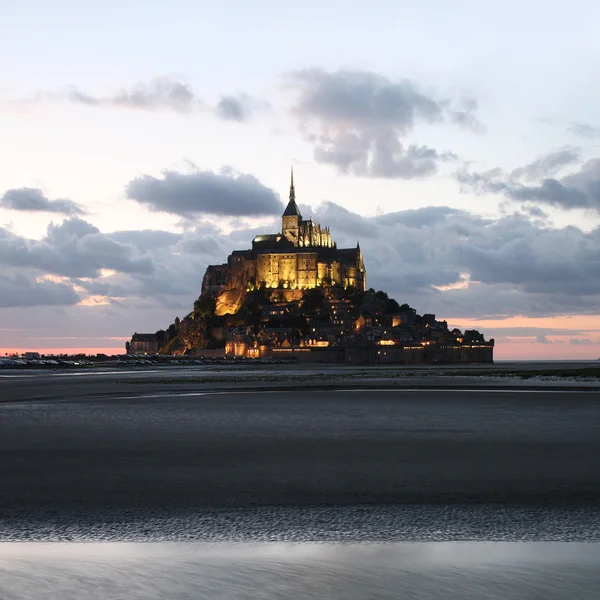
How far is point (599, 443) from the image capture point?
14.5 m

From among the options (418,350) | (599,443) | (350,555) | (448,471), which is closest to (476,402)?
(599,443)

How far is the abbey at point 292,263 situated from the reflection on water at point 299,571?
542 ft

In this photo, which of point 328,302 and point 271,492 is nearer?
point 271,492

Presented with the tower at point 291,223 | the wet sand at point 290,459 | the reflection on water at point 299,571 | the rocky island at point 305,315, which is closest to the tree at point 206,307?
the rocky island at point 305,315

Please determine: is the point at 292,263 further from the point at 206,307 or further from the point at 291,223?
the point at 206,307

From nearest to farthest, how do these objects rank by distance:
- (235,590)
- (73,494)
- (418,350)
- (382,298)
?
(235,590) < (73,494) < (418,350) < (382,298)

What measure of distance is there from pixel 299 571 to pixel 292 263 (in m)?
167

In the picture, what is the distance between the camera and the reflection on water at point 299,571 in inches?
218

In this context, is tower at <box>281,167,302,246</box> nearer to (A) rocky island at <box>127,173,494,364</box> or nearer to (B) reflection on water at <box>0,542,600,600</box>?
(A) rocky island at <box>127,173,494,364</box>

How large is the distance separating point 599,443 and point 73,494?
10.2 meters

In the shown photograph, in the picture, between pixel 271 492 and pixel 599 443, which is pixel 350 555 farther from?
pixel 599 443

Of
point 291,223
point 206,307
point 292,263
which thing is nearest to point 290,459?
point 292,263

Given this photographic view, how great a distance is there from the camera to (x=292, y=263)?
568 feet

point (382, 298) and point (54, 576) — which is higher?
point (382, 298)
